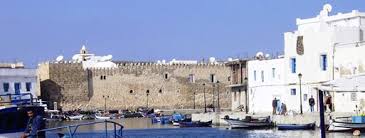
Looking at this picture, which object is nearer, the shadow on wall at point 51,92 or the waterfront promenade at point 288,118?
the waterfront promenade at point 288,118

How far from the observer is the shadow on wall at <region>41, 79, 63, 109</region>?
80250 mm

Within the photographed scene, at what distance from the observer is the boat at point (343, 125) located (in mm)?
37438

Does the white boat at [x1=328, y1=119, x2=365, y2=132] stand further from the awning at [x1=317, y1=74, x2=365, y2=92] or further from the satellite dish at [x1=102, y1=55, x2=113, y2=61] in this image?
the satellite dish at [x1=102, y1=55, x2=113, y2=61]

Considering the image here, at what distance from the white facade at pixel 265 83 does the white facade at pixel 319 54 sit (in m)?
0.07

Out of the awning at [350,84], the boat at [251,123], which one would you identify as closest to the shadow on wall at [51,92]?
the boat at [251,123]

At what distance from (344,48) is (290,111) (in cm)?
489

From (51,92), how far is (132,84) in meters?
8.01

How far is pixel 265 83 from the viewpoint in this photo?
5588cm

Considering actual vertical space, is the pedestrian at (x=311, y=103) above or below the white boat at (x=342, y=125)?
above

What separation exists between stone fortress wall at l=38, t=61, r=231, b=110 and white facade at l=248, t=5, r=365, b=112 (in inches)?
1174

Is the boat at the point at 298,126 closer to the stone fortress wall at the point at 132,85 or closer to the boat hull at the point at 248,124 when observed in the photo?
the boat hull at the point at 248,124

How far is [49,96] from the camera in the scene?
8050cm

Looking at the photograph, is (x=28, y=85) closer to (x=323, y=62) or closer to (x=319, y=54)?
(x=319, y=54)

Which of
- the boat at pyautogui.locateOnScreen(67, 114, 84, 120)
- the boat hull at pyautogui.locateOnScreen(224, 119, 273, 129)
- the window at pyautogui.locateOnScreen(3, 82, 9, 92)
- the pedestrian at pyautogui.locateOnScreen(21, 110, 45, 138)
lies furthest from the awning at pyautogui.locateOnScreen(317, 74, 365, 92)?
the window at pyautogui.locateOnScreen(3, 82, 9, 92)
